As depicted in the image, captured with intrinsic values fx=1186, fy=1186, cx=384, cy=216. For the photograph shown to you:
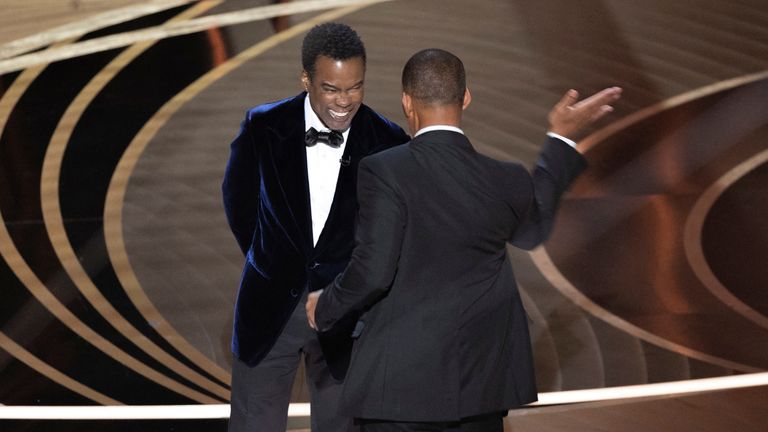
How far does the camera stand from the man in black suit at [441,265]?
2.85 meters

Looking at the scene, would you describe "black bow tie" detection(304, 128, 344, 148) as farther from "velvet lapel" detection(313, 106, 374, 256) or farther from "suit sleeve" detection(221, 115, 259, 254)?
"suit sleeve" detection(221, 115, 259, 254)

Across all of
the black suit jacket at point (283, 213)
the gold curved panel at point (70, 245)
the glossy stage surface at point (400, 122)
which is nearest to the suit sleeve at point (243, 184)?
the black suit jacket at point (283, 213)

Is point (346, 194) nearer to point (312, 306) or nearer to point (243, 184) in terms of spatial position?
point (243, 184)

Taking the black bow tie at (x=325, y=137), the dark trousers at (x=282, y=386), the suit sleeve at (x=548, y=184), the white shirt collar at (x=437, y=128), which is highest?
the black bow tie at (x=325, y=137)

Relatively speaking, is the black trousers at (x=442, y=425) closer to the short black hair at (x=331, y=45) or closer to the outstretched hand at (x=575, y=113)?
the outstretched hand at (x=575, y=113)

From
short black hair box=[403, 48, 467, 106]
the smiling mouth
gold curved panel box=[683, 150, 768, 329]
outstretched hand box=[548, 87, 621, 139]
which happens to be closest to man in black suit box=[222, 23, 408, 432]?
the smiling mouth

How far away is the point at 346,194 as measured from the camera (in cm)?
347

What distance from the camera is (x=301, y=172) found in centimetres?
345

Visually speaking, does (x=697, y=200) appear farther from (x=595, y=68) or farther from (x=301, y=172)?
(x=301, y=172)

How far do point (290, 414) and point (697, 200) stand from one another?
2.90 metres

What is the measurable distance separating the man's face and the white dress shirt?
12 cm

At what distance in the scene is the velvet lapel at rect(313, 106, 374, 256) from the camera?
11.3 ft

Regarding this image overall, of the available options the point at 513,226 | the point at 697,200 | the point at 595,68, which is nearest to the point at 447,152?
the point at 513,226

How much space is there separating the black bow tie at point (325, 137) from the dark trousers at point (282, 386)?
53 centimetres
